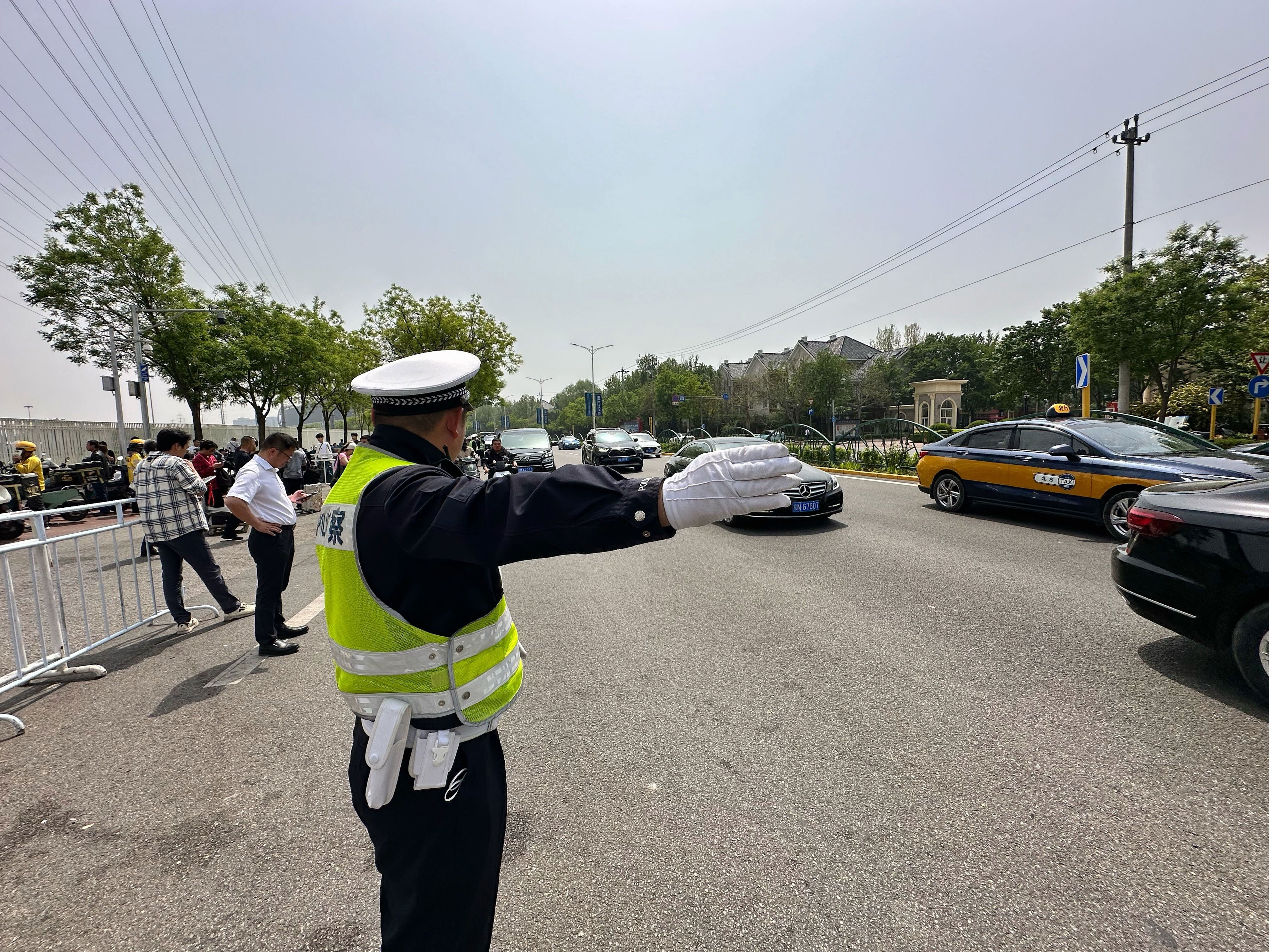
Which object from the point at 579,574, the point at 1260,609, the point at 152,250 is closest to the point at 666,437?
the point at 152,250

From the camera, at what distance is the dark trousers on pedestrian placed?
512 centimetres

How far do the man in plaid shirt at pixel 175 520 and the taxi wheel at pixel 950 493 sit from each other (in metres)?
10.2

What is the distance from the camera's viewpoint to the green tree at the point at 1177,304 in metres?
16.3

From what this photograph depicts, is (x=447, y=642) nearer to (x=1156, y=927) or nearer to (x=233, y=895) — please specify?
(x=233, y=895)

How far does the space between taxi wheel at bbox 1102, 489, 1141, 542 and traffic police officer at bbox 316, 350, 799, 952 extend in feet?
27.2

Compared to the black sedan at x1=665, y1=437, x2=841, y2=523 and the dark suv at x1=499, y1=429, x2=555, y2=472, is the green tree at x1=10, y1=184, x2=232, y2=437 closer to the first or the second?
the dark suv at x1=499, y1=429, x2=555, y2=472

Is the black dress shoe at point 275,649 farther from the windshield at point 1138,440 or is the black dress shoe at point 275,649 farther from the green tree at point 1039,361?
the green tree at point 1039,361

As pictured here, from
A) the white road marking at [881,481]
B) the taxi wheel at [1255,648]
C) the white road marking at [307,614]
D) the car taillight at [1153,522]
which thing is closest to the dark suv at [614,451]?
the white road marking at [881,481]

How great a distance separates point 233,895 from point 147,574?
296 inches

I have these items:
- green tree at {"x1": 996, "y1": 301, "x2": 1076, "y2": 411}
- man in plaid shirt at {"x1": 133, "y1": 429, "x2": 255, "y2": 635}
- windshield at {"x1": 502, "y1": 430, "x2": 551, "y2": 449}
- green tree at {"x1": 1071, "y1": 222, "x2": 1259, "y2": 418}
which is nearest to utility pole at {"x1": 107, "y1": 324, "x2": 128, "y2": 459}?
windshield at {"x1": 502, "y1": 430, "x2": 551, "y2": 449}

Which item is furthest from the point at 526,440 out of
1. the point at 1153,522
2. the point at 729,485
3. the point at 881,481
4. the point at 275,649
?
the point at 729,485

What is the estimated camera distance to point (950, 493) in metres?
9.90

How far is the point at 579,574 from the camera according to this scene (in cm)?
704

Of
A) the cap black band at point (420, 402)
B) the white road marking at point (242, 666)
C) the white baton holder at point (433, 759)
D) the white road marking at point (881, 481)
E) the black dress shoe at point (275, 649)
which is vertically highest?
the cap black band at point (420, 402)
